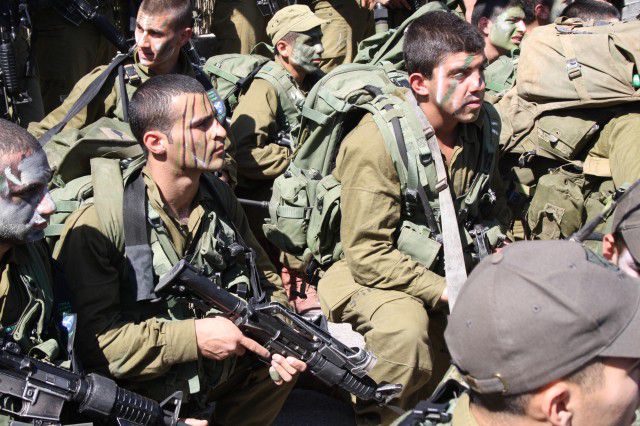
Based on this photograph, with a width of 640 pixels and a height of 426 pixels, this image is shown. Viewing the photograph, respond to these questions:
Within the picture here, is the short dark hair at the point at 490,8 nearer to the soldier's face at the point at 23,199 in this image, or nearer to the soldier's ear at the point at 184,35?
the soldier's ear at the point at 184,35

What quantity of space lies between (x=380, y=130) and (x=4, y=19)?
3081mm

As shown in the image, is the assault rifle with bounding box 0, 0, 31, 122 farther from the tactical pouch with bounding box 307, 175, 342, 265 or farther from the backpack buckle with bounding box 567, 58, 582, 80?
the backpack buckle with bounding box 567, 58, 582, 80

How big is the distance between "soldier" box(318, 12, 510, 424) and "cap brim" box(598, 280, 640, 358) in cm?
234

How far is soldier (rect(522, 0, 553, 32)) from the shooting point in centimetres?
659

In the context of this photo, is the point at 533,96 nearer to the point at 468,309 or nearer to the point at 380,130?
the point at 380,130

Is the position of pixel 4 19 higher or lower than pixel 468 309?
lower

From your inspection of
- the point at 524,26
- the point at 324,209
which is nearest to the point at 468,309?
the point at 324,209

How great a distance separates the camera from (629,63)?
15.9ft

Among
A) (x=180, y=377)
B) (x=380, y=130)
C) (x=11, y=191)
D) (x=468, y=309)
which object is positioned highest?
(x=468, y=309)

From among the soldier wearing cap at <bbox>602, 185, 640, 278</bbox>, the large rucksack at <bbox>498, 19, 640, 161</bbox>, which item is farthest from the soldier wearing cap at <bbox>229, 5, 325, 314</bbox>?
the soldier wearing cap at <bbox>602, 185, 640, 278</bbox>

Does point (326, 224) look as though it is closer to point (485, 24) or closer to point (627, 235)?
point (627, 235)

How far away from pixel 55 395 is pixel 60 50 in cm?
408

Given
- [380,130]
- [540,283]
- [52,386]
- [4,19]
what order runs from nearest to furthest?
[540,283] → [52,386] → [380,130] → [4,19]

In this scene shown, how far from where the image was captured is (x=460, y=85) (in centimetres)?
474
